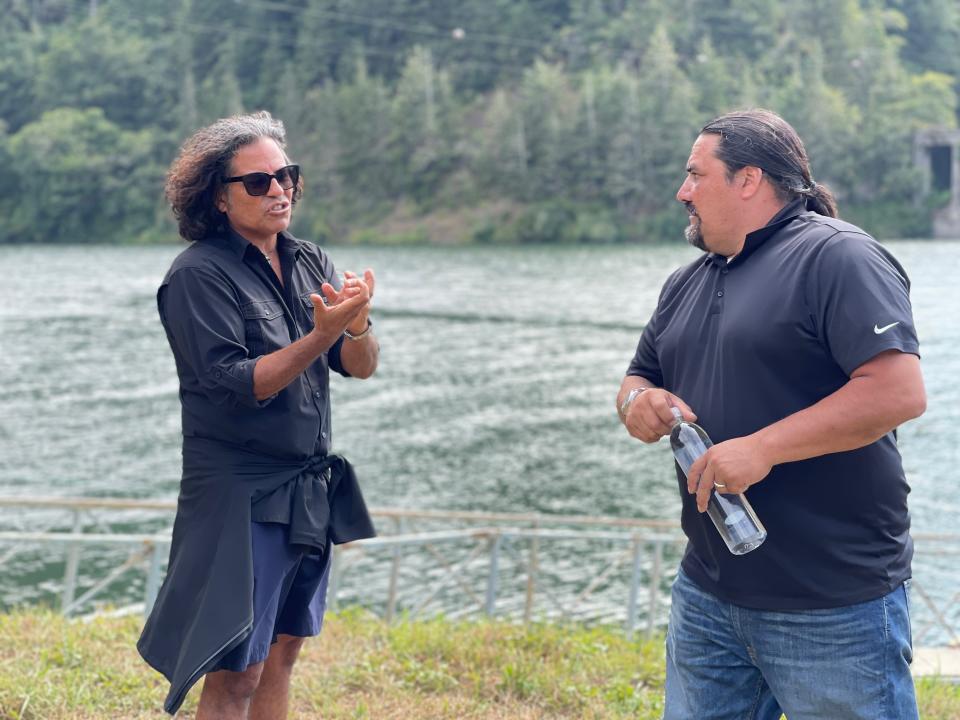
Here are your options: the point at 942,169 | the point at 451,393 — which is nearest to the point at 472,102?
the point at 942,169

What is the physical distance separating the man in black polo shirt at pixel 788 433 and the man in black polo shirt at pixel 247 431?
893 millimetres

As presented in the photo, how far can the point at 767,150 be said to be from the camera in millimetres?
2803

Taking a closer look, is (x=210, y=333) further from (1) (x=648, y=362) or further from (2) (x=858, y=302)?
(2) (x=858, y=302)

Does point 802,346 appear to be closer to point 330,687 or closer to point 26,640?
point 330,687

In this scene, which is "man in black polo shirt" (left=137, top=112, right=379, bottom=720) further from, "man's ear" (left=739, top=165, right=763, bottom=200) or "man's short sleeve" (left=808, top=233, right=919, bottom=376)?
"man's short sleeve" (left=808, top=233, right=919, bottom=376)

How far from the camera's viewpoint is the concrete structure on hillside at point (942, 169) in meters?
75.9

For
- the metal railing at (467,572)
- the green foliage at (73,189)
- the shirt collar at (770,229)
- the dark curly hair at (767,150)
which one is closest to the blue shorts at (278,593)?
the shirt collar at (770,229)

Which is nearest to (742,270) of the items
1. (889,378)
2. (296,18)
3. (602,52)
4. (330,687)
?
(889,378)

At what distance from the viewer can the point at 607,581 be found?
22406 mm

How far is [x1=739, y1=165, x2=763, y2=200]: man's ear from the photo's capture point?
2.81 metres

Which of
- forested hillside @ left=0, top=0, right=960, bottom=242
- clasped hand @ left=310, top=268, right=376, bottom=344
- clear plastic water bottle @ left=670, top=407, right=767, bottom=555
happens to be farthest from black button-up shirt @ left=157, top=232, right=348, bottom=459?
forested hillside @ left=0, top=0, right=960, bottom=242

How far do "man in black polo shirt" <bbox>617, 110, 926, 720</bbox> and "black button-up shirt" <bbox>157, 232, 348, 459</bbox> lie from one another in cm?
89

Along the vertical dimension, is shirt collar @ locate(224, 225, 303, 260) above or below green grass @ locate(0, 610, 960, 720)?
above

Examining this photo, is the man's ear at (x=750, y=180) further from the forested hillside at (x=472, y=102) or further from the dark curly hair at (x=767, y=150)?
the forested hillside at (x=472, y=102)
